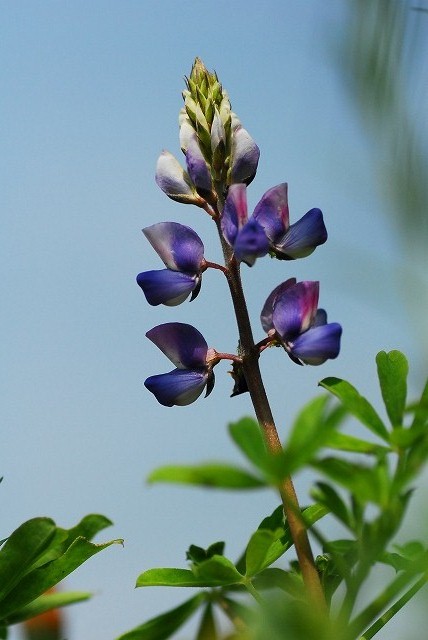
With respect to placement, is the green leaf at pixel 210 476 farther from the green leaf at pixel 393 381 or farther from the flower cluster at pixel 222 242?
the flower cluster at pixel 222 242

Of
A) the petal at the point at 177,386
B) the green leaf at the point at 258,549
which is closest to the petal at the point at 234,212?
the petal at the point at 177,386

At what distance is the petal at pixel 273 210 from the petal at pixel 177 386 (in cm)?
24

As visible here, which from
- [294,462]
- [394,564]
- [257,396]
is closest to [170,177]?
[257,396]

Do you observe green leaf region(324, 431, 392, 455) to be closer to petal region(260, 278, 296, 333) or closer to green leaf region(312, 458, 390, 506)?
green leaf region(312, 458, 390, 506)

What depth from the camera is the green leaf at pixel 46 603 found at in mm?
1461

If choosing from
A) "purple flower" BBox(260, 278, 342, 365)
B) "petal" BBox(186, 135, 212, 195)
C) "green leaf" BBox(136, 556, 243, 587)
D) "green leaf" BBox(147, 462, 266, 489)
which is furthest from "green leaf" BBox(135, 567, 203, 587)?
"green leaf" BBox(147, 462, 266, 489)

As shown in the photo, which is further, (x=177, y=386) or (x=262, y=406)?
(x=177, y=386)

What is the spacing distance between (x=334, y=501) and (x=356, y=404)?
0.30 metres

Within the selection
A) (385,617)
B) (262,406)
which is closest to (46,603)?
(262,406)

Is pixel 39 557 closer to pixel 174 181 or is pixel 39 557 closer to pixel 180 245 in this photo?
Answer: pixel 180 245

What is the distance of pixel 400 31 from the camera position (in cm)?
98

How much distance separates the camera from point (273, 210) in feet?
4.73

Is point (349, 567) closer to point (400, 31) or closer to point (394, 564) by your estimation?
point (394, 564)

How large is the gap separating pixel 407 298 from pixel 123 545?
0.67 metres
